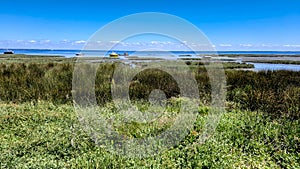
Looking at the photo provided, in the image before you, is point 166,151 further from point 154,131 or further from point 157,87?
point 157,87

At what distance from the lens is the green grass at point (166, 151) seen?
4410 mm

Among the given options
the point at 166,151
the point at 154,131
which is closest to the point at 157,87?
the point at 154,131

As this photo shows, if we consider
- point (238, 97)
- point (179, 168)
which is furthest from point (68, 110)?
point (238, 97)

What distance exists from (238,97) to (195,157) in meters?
6.42

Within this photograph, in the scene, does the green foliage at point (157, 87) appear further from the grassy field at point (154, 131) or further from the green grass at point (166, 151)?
the green grass at point (166, 151)

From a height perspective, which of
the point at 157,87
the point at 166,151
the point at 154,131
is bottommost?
the point at 166,151

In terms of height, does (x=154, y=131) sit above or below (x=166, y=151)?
above

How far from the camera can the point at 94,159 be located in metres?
4.40

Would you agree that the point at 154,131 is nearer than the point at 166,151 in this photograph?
No

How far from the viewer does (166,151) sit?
5.00 m

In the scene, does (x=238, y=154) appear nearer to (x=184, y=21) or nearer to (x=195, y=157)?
(x=195, y=157)

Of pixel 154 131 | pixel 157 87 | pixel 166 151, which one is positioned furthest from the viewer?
pixel 157 87

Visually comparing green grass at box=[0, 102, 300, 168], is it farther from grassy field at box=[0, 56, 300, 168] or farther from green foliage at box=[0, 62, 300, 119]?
green foliage at box=[0, 62, 300, 119]

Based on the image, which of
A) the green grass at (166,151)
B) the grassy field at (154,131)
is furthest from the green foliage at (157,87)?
the green grass at (166,151)
